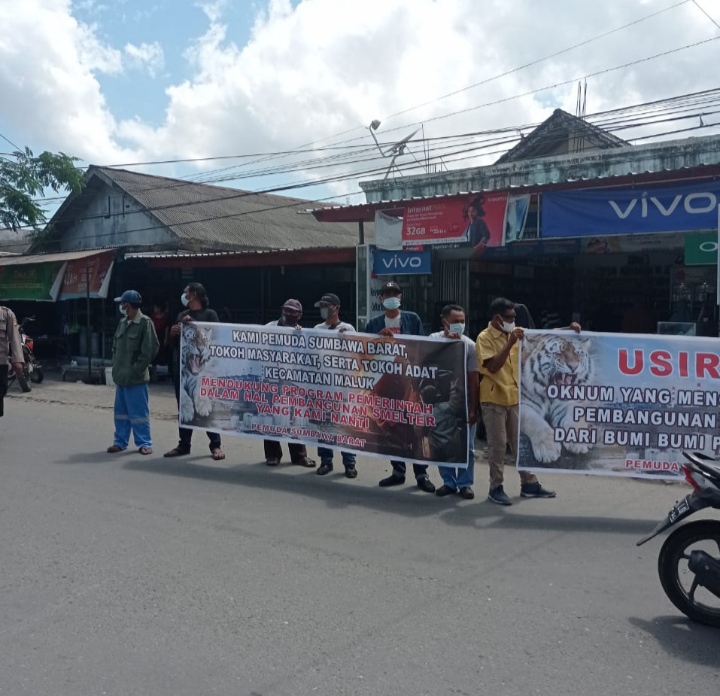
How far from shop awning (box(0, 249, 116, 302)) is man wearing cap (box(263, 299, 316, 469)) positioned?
10.5 meters

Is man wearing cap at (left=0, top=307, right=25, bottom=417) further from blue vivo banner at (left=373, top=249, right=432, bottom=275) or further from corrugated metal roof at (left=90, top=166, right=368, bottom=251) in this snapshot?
corrugated metal roof at (left=90, top=166, right=368, bottom=251)

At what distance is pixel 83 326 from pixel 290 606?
17432mm

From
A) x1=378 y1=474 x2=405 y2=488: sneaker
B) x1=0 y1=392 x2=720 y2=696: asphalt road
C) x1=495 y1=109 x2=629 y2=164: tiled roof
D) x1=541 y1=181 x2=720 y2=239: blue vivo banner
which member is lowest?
x1=0 y1=392 x2=720 y2=696: asphalt road

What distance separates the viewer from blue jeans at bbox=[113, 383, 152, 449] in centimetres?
855

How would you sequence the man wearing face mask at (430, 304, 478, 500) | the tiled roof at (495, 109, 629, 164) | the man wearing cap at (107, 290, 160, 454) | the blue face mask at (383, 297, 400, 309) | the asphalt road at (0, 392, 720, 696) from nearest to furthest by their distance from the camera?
the asphalt road at (0, 392, 720, 696) → the man wearing face mask at (430, 304, 478, 500) → the blue face mask at (383, 297, 400, 309) → the man wearing cap at (107, 290, 160, 454) → the tiled roof at (495, 109, 629, 164)

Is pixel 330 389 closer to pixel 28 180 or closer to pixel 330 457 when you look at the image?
pixel 330 457

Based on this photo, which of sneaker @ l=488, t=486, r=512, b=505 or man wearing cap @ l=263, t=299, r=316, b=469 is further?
man wearing cap @ l=263, t=299, r=316, b=469

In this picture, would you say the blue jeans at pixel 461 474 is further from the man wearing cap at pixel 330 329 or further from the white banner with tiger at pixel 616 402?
the man wearing cap at pixel 330 329

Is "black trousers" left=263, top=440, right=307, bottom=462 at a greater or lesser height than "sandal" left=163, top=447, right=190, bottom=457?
greater

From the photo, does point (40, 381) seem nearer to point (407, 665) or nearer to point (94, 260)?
point (94, 260)

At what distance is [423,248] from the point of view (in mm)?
12781

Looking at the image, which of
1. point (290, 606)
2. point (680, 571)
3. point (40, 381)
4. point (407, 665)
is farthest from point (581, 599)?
point (40, 381)

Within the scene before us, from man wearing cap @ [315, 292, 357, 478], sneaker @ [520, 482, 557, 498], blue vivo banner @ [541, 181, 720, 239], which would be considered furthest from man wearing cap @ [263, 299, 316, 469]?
blue vivo banner @ [541, 181, 720, 239]

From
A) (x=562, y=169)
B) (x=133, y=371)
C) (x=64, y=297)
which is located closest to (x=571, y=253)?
(x=562, y=169)
